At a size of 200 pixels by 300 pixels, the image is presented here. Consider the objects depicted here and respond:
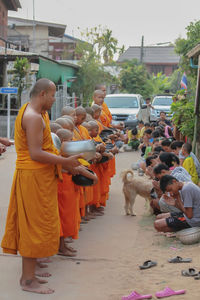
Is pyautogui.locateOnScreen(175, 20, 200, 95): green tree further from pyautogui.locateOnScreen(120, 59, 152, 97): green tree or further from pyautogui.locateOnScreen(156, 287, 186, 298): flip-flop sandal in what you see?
pyautogui.locateOnScreen(120, 59, 152, 97): green tree

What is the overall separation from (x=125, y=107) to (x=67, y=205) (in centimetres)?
1535

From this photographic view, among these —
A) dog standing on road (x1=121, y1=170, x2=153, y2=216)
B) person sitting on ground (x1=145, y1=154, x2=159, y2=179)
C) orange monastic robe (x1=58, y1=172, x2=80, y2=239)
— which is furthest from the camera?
person sitting on ground (x1=145, y1=154, x2=159, y2=179)

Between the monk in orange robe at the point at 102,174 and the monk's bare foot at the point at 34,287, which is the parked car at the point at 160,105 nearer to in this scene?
the monk in orange robe at the point at 102,174

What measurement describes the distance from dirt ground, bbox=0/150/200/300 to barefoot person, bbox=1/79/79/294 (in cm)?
36

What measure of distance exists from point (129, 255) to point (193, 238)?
0.80m

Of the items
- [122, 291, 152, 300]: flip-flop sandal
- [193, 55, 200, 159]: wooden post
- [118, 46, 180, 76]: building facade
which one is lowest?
[122, 291, 152, 300]: flip-flop sandal

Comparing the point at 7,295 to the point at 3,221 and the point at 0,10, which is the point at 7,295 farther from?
the point at 0,10

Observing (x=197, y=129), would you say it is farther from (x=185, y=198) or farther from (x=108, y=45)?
(x=108, y=45)

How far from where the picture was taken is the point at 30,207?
456 cm

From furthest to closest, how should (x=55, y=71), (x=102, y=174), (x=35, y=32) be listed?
1. (x=35, y=32)
2. (x=55, y=71)
3. (x=102, y=174)

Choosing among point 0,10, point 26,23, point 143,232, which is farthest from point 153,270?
point 26,23

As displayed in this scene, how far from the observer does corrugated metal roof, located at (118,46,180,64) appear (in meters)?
67.4

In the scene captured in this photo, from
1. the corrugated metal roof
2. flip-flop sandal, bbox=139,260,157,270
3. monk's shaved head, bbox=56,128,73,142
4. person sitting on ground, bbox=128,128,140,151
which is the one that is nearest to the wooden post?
monk's shaved head, bbox=56,128,73,142

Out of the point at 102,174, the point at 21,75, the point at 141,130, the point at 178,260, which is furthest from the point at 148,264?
the point at 21,75
